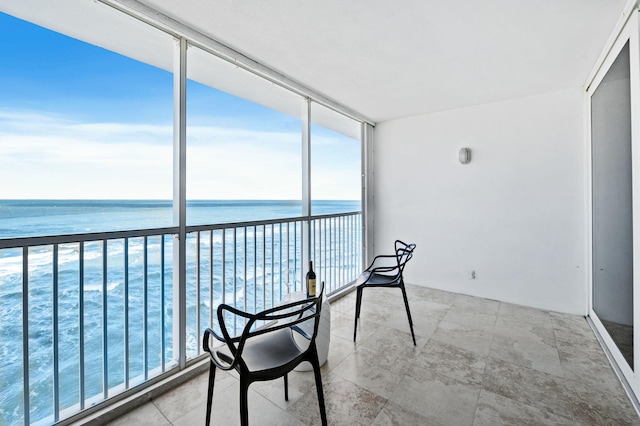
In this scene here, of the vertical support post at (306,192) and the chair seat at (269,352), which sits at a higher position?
the vertical support post at (306,192)

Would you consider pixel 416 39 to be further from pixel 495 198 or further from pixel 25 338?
pixel 25 338

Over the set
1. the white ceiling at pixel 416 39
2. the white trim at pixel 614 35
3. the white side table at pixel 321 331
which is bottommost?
the white side table at pixel 321 331

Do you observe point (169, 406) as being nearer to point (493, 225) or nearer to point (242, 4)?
point (242, 4)

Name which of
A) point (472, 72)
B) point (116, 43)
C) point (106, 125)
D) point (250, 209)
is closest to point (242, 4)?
point (116, 43)

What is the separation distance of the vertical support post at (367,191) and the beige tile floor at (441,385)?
150 cm

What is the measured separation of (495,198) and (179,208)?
3.50m

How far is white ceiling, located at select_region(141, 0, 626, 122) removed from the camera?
1665 millimetres

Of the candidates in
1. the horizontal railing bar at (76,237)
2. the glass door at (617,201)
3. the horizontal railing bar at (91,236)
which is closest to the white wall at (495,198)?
the glass door at (617,201)

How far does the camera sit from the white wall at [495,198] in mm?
2912

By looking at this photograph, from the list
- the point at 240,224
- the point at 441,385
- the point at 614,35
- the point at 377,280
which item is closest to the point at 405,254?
the point at 377,280

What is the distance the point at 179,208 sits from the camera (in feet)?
6.02

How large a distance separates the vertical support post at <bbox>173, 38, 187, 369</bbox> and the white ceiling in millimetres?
463

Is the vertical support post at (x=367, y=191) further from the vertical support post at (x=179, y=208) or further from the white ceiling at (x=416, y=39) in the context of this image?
the vertical support post at (x=179, y=208)

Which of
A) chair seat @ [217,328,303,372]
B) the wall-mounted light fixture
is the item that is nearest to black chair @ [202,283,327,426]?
chair seat @ [217,328,303,372]
